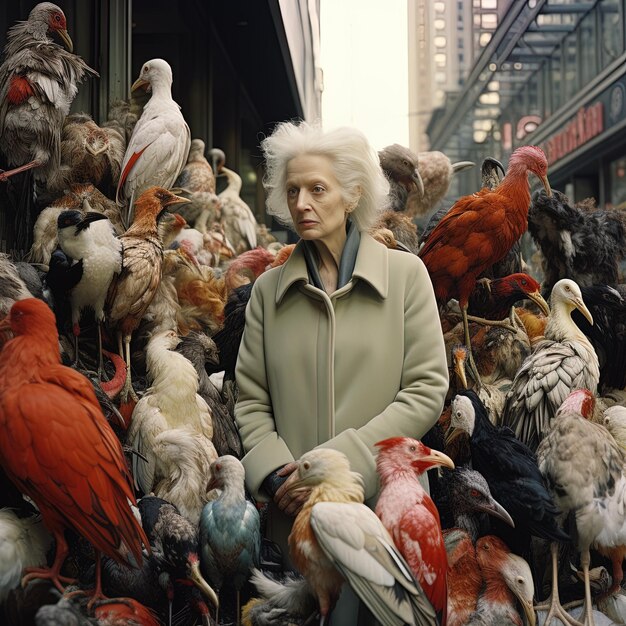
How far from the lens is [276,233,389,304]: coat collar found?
9.07 ft

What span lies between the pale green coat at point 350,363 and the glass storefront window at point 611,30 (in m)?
7.71

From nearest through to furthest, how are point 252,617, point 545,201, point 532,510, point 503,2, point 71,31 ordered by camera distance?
point 252,617
point 532,510
point 545,201
point 71,31
point 503,2

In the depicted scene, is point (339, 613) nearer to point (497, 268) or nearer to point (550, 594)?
point (550, 594)

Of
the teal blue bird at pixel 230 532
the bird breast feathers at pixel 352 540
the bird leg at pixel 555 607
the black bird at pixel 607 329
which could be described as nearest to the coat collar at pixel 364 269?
the teal blue bird at pixel 230 532

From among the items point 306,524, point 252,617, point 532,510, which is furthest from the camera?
point 532,510

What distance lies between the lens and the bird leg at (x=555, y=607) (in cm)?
320

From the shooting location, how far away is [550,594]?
335 centimetres

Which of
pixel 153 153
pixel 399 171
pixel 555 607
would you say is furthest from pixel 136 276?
pixel 555 607

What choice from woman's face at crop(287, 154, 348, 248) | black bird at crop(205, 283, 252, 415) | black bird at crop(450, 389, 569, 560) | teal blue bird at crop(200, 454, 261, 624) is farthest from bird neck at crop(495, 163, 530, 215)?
teal blue bird at crop(200, 454, 261, 624)

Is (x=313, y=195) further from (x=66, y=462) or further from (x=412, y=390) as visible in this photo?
(x=66, y=462)

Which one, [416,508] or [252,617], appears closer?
[416,508]

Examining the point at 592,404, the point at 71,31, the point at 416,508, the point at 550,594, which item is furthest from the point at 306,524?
the point at 71,31

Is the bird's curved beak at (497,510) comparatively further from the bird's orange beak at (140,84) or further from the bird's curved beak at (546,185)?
the bird's orange beak at (140,84)

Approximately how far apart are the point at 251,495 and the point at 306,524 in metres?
0.44
